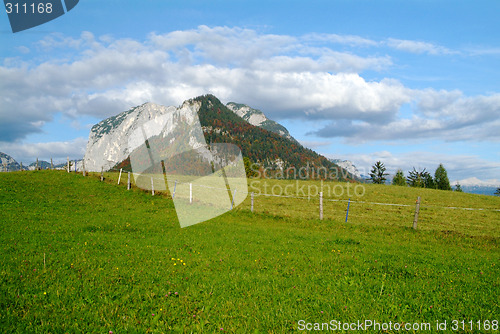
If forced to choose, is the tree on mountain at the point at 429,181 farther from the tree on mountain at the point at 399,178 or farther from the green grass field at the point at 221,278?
A: the green grass field at the point at 221,278

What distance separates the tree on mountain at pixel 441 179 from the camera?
105m

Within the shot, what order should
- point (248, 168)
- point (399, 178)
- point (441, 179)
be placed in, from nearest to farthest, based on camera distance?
1. point (441, 179)
2. point (248, 168)
3. point (399, 178)

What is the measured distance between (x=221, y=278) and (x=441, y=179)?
11979cm

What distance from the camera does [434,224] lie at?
91.5 ft

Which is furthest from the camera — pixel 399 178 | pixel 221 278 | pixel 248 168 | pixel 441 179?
pixel 399 178

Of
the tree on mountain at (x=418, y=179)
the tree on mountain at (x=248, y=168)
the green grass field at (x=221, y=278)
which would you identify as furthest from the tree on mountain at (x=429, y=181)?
the green grass field at (x=221, y=278)

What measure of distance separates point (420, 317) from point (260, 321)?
3523 millimetres

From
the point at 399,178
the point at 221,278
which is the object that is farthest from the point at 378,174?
the point at 221,278

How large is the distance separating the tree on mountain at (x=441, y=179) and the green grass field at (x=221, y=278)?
101707 mm

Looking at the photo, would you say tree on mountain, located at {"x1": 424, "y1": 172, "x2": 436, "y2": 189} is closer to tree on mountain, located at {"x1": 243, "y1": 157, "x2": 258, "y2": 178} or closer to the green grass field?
tree on mountain, located at {"x1": 243, "y1": 157, "x2": 258, "y2": 178}

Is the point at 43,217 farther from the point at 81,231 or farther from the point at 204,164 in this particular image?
the point at 204,164

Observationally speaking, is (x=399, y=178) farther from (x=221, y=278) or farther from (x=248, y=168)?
(x=221, y=278)

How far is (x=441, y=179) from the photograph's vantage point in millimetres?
106375

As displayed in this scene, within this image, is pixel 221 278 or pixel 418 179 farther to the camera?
pixel 418 179
